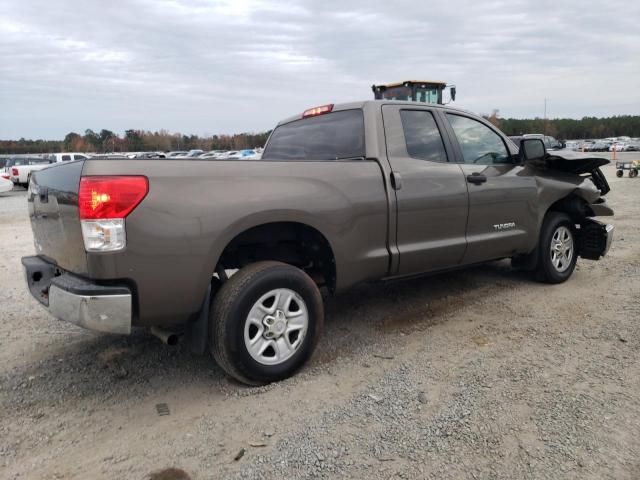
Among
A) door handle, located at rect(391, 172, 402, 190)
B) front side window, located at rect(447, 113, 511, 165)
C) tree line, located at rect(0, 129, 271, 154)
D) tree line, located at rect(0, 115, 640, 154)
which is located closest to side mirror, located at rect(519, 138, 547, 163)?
front side window, located at rect(447, 113, 511, 165)

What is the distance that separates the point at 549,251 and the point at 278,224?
10.8 feet

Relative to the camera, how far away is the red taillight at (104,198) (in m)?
2.73

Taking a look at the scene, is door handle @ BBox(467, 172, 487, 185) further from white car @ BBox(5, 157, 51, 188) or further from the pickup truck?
white car @ BBox(5, 157, 51, 188)

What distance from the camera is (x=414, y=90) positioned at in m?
18.9

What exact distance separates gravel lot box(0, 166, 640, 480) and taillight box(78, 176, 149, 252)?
3.43 feet

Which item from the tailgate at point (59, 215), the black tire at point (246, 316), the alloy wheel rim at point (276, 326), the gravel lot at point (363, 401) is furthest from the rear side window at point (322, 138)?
the tailgate at point (59, 215)

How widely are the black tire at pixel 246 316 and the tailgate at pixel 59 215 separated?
811 mm

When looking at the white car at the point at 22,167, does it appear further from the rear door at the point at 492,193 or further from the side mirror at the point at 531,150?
the side mirror at the point at 531,150

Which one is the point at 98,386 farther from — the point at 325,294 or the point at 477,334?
the point at 477,334

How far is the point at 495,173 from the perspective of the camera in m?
4.88

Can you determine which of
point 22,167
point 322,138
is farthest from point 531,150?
point 22,167

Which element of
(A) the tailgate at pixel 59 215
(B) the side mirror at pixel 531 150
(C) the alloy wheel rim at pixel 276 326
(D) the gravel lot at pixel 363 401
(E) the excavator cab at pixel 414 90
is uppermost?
(E) the excavator cab at pixel 414 90

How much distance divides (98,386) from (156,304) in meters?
0.93

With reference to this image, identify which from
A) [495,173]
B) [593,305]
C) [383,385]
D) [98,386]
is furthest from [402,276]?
[98,386]
